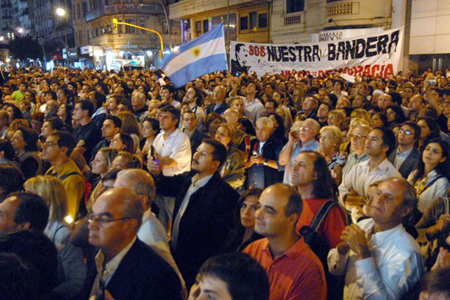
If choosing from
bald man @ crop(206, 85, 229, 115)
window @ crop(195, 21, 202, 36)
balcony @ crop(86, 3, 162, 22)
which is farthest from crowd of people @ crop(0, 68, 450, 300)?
balcony @ crop(86, 3, 162, 22)

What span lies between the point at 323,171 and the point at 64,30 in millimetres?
75386

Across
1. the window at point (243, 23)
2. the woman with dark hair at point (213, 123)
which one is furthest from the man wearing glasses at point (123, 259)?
the window at point (243, 23)

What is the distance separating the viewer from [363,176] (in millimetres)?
4469

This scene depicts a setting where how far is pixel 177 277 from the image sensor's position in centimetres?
→ 242

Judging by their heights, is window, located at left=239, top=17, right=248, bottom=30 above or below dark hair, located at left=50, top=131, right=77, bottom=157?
above

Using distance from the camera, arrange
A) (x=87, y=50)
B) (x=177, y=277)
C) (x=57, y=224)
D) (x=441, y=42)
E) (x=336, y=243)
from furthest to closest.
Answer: (x=87, y=50)
(x=441, y=42)
(x=57, y=224)
(x=336, y=243)
(x=177, y=277)

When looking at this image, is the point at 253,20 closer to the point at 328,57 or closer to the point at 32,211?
the point at 328,57

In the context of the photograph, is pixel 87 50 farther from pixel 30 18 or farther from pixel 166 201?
pixel 30 18

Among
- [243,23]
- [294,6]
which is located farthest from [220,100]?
[243,23]

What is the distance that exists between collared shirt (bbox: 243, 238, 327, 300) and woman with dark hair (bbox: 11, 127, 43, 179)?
12.1ft

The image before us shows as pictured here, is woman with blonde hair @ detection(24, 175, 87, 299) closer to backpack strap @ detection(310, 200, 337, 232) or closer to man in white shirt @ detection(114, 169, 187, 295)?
man in white shirt @ detection(114, 169, 187, 295)

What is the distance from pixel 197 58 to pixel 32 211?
643 cm

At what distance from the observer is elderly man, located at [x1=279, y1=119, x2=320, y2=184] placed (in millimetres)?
5207

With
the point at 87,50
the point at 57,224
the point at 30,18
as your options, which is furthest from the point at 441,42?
the point at 30,18
